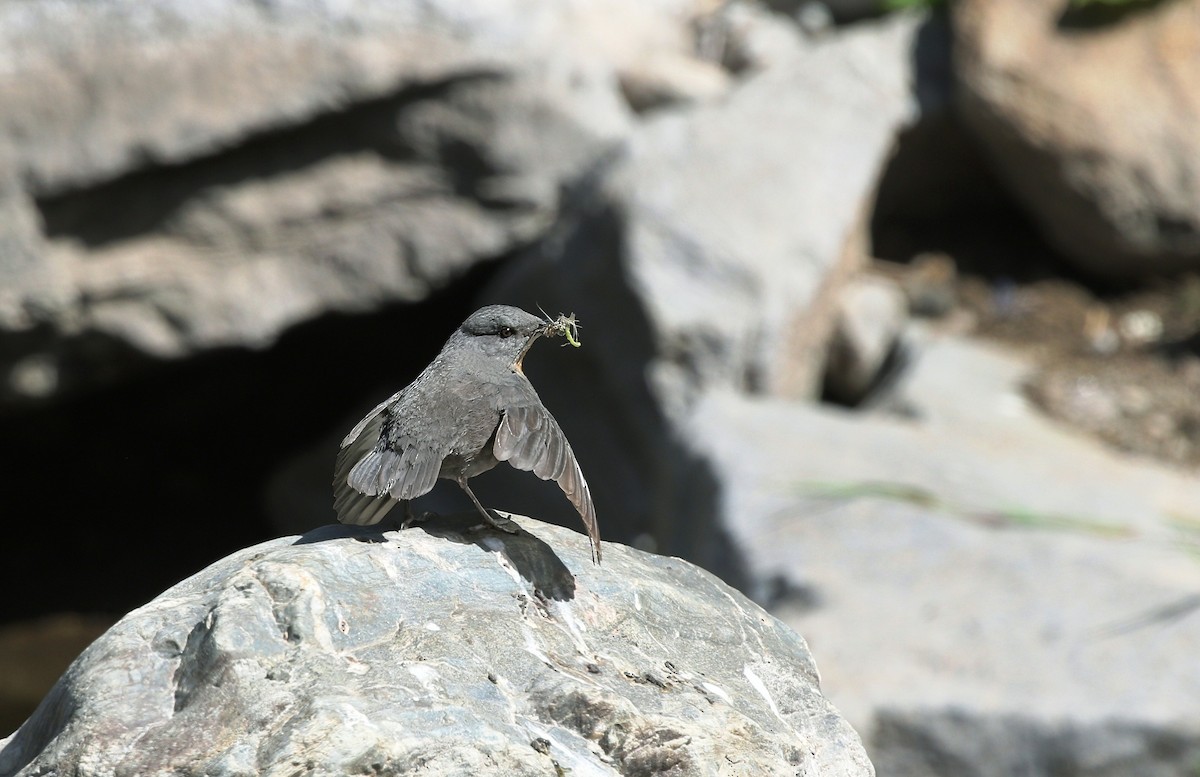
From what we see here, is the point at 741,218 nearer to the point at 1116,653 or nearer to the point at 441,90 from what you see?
the point at 441,90

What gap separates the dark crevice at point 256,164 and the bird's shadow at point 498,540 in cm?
454

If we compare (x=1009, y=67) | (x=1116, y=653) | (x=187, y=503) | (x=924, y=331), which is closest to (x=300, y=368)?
(x=187, y=503)

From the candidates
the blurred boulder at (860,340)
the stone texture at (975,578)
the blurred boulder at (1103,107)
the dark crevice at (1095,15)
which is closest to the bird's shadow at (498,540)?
A: the stone texture at (975,578)

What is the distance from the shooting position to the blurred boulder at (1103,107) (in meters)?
7.61

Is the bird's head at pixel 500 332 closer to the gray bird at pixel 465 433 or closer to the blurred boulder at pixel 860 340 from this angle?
the gray bird at pixel 465 433

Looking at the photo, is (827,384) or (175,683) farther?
(827,384)

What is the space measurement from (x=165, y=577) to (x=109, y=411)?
64.9 inches

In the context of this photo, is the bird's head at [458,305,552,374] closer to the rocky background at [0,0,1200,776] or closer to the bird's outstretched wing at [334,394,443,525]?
the bird's outstretched wing at [334,394,443,525]

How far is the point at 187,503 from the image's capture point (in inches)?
358

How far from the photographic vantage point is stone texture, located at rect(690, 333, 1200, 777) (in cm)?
440

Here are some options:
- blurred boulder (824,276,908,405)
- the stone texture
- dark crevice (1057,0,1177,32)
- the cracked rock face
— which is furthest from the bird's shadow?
dark crevice (1057,0,1177,32)

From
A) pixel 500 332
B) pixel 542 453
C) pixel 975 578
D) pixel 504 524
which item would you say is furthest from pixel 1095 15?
pixel 504 524

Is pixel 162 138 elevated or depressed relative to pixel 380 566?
elevated

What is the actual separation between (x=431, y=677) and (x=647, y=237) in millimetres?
4698
